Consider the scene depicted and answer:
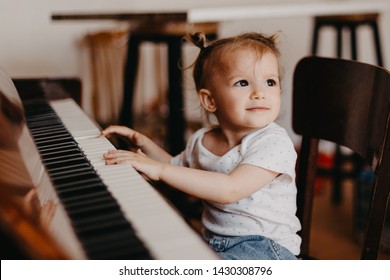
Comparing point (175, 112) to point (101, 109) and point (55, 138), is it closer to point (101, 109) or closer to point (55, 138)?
point (55, 138)

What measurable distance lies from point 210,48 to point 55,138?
43cm

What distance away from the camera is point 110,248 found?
63 centimetres

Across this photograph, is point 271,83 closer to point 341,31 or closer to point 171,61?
point 171,61

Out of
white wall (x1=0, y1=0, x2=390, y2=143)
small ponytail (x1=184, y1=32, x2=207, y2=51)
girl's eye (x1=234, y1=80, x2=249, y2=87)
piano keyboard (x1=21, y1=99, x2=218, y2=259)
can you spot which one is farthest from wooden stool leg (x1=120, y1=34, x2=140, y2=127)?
piano keyboard (x1=21, y1=99, x2=218, y2=259)

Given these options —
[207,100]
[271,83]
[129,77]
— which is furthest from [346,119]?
[129,77]

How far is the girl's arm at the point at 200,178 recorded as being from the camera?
0.95 meters

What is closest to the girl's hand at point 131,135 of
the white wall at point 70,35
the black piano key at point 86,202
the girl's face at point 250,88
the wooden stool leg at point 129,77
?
the black piano key at point 86,202

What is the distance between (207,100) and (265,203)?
0.29m

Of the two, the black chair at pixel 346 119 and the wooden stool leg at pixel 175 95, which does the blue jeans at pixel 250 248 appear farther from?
→ the wooden stool leg at pixel 175 95

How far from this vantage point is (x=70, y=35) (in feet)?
11.6

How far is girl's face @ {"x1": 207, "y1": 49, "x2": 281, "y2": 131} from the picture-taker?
1.16 meters

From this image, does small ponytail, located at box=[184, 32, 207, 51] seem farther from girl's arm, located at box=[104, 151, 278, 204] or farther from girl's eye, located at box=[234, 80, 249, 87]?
girl's arm, located at box=[104, 151, 278, 204]

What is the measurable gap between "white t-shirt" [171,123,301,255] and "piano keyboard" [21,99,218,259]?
32 centimetres

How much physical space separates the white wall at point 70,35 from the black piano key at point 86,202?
1809 mm
